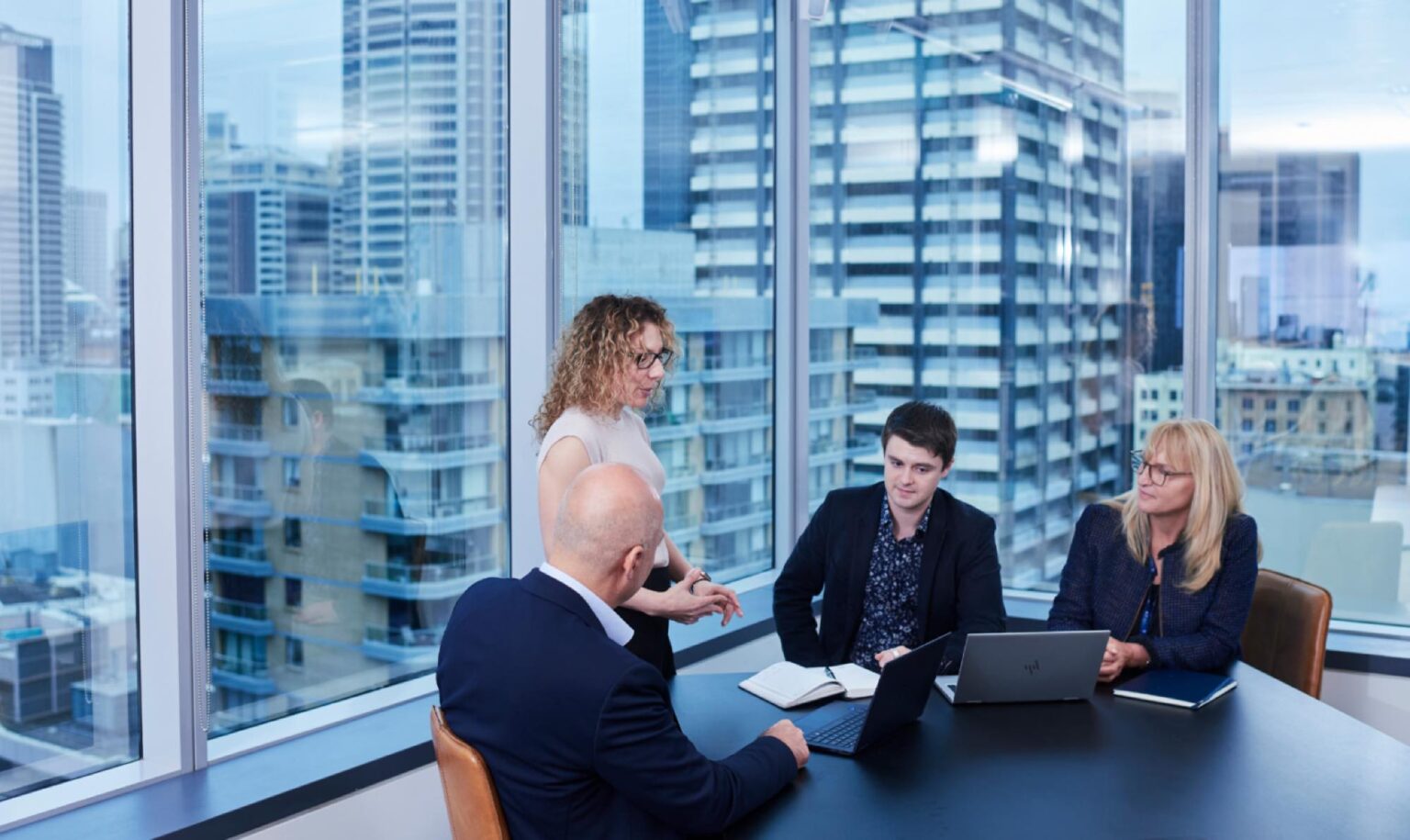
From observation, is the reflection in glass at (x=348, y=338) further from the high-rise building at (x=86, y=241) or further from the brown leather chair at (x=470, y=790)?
the brown leather chair at (x=470, y=790)

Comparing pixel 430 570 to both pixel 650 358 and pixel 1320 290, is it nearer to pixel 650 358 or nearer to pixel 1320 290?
pixel 650 358

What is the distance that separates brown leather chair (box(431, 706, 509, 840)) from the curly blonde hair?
3.71 ft

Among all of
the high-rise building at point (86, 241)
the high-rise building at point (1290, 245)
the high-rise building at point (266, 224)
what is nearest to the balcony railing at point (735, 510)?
the high-rise building at point (1290, 245)

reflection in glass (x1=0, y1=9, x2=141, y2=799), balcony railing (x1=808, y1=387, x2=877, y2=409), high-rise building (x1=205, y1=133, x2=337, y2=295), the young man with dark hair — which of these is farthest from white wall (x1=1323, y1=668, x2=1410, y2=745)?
reflection in glass (x1=0, y1=9, x2=141, y2=799)

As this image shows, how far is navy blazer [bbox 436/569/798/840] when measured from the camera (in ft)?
6.13

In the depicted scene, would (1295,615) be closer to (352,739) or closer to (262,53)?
(352,739)

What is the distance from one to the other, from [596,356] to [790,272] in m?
2.28

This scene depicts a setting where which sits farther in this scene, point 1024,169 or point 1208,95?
point 1024,169

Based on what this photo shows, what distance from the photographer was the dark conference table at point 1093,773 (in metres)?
2.02

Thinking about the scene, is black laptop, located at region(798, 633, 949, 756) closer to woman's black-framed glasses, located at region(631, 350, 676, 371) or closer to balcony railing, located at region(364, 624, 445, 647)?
woman's black-framed glasses, located at region(631, 350, 676, 371)

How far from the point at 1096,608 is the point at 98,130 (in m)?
2.73

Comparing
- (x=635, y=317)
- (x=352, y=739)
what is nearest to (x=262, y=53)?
(x=635, y=317)

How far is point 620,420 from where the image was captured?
3076 millimetres

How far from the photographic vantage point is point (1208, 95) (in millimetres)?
4559
